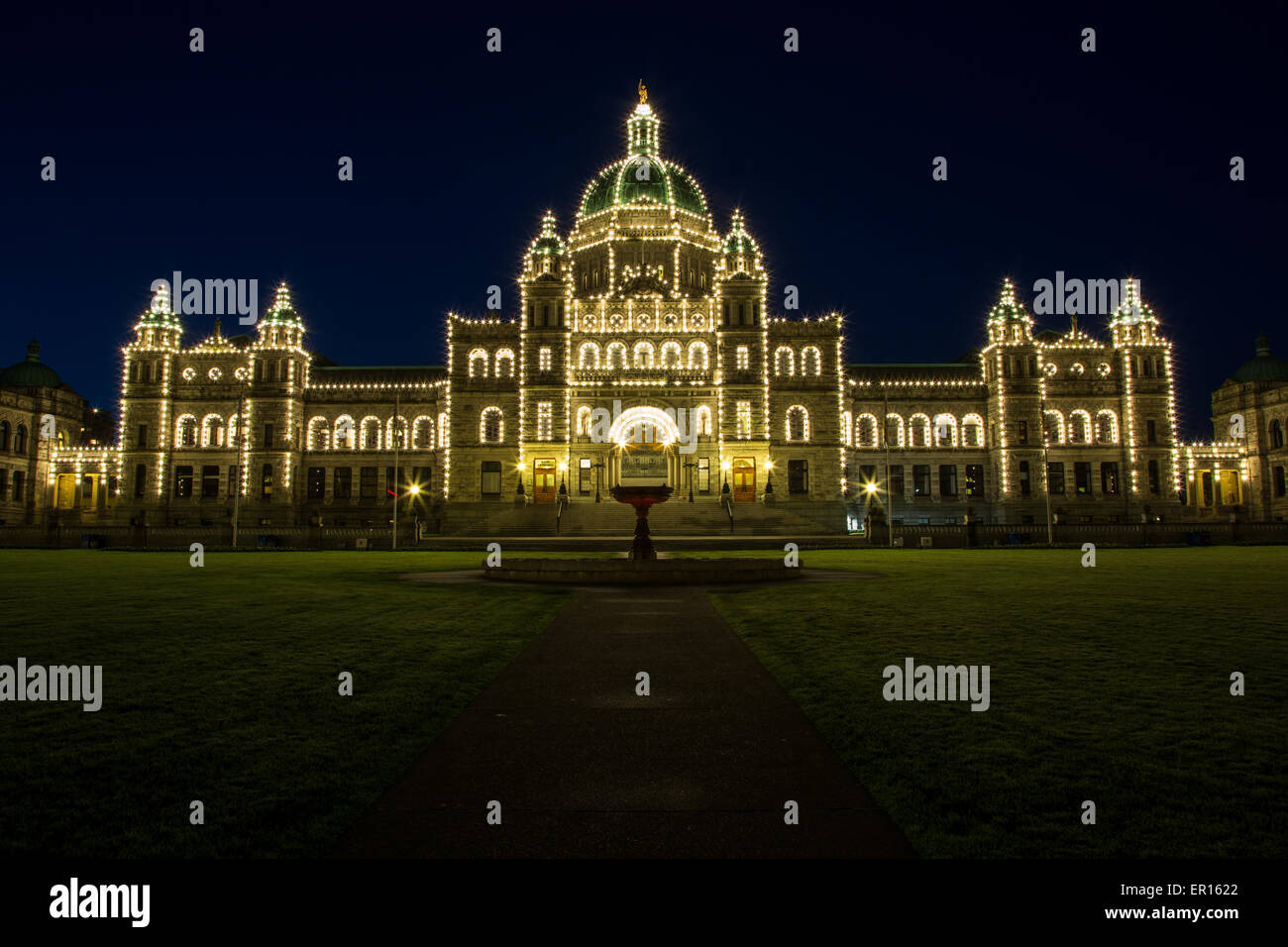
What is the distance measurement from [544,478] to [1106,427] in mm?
49067

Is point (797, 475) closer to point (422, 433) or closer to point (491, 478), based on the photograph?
point (491, 478)

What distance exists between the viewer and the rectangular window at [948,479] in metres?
66.3

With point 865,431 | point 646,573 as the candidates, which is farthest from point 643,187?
point 646,573

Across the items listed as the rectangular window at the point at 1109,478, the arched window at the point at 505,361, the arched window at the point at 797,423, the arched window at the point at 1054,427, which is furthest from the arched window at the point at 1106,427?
the arched window at the point at 505,361

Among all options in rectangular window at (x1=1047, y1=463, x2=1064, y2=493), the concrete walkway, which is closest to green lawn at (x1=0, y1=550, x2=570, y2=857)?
the concrete walkway

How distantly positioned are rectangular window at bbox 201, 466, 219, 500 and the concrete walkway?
6801 centimetres

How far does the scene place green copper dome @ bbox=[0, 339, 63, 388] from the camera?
81.4m

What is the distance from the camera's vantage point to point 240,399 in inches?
2608

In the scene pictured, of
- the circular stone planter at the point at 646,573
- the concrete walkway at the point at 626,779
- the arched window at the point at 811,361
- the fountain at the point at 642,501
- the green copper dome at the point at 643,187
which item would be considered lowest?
the concrete walkway at the point at 626,779

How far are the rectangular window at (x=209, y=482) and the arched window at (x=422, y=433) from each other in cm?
1751

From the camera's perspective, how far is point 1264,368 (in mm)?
83438

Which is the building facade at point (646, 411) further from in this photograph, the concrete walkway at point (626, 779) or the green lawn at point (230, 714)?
the concrete walkway at point (626, 779)

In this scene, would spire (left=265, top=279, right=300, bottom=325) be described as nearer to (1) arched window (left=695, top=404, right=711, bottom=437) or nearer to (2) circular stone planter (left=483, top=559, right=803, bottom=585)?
(1) arched window (left=695, top=404, right=711, bottom=437)
